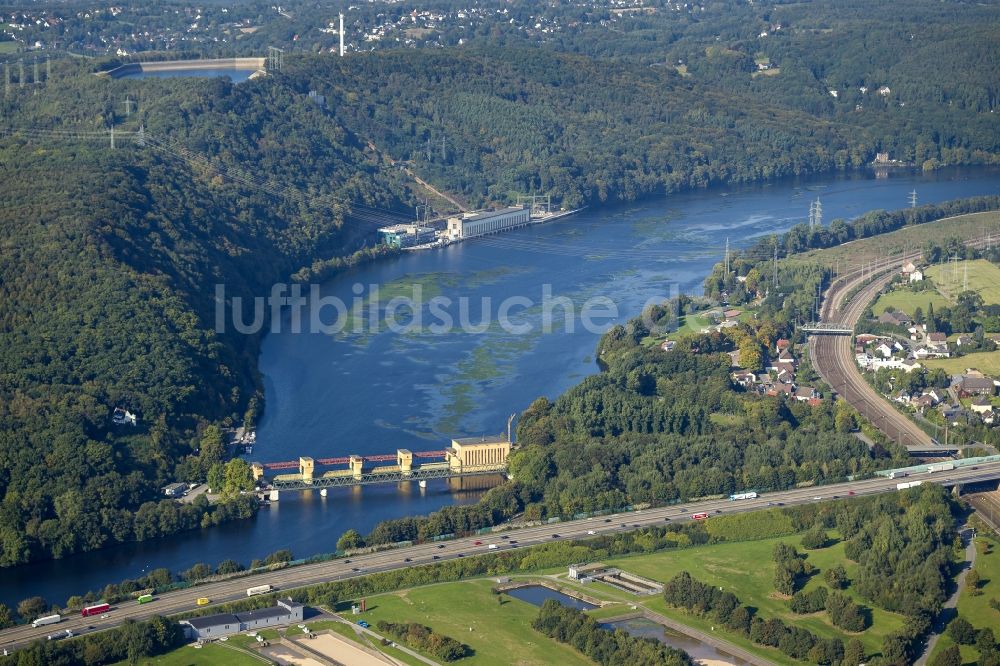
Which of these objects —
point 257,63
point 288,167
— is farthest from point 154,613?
point 257,63

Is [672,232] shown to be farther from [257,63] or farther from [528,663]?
[528,663]

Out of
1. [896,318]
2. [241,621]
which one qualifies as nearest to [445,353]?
[896,318]

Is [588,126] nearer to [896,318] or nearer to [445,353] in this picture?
[896,318]

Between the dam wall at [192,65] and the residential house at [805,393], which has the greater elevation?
the dam wall at [192,65]

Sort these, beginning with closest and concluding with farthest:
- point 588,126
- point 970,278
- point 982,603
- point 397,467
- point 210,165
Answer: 1. point 982,603
2. point 397,467
3. point 970,278
4. point 210,165
5. point 588,126

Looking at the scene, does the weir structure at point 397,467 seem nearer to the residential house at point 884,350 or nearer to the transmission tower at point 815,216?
the residential house at point 884,350

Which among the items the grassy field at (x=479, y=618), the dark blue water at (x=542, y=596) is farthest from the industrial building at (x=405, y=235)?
the grassy field at (x=479, y=618)
